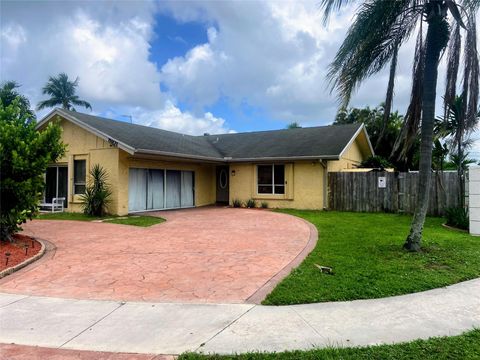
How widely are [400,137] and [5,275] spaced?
342 inches

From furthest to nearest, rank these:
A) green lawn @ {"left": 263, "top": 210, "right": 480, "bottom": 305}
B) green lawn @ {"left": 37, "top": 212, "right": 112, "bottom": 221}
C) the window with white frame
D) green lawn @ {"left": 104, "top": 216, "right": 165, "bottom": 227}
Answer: the window with white frame < green lawn @ {"left": 37, "top": 212, "right": 112, "bottom": 221} < green lawn @ {"left": 104, "top": 216, "right": 165, "bottom": 227} < green lawn @ {"left": 263, "top": 210, "right": 480, "bottom": 305}

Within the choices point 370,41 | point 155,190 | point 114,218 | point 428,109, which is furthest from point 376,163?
point 114,218

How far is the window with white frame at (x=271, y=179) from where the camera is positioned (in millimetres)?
18500

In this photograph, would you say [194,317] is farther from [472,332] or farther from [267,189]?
[267,189]

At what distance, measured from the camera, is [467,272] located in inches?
242

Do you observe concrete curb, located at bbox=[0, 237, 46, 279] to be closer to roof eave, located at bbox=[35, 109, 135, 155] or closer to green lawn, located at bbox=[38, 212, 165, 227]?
green lawn, located at bbox=[38, 212, 165, 227]

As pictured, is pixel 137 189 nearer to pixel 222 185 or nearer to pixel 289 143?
pixel 222 185

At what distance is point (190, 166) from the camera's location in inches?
755

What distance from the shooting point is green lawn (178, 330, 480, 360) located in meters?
3.29

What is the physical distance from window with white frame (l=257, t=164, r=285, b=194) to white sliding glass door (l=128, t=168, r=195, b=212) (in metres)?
3.80

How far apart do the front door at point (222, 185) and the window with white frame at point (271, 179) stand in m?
2.84

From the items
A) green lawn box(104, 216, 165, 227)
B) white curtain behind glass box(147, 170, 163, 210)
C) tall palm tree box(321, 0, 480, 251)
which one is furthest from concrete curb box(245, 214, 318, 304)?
white curtain behind glass box(147, 170, 163, 210)

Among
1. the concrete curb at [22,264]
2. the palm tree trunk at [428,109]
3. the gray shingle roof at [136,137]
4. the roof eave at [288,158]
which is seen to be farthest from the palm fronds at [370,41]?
the gray shingle roof at [136,137]

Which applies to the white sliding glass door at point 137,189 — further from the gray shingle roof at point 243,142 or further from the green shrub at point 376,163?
the green shrub at point 376,163
